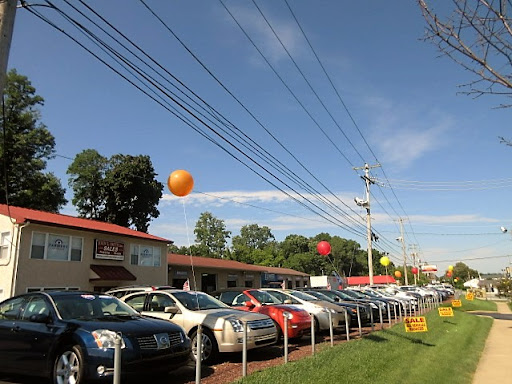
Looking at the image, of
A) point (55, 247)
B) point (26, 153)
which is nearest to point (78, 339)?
point (55, 247)

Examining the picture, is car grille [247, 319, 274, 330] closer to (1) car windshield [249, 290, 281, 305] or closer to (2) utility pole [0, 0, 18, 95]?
(1) car windshield [249, 290, 281, 305]

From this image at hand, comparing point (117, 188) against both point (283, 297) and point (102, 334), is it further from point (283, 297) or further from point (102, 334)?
point (102, 334)

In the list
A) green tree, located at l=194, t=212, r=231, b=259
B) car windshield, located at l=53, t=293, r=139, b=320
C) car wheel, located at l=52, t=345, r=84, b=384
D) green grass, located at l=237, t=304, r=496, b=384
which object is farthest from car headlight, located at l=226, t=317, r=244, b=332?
green tree, located at l=194, t=212, r=231, b=259

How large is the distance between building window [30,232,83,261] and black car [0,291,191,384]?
13622mm

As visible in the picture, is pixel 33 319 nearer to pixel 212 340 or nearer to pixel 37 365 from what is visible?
pixel 37 365

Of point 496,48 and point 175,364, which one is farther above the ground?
point 496,48

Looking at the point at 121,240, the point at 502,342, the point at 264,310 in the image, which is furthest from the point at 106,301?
the point at 121,240

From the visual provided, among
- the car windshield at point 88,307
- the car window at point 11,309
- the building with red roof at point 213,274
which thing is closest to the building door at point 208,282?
the building with red roof at point 213,274

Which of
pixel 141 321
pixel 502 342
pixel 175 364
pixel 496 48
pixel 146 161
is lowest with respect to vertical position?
pixel 502 342

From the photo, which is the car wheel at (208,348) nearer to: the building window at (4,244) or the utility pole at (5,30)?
the utility pole at (5,30)

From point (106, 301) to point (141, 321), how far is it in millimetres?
1093

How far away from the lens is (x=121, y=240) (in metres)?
24.9

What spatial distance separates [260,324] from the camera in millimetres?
8898

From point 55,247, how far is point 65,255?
2.47ft
